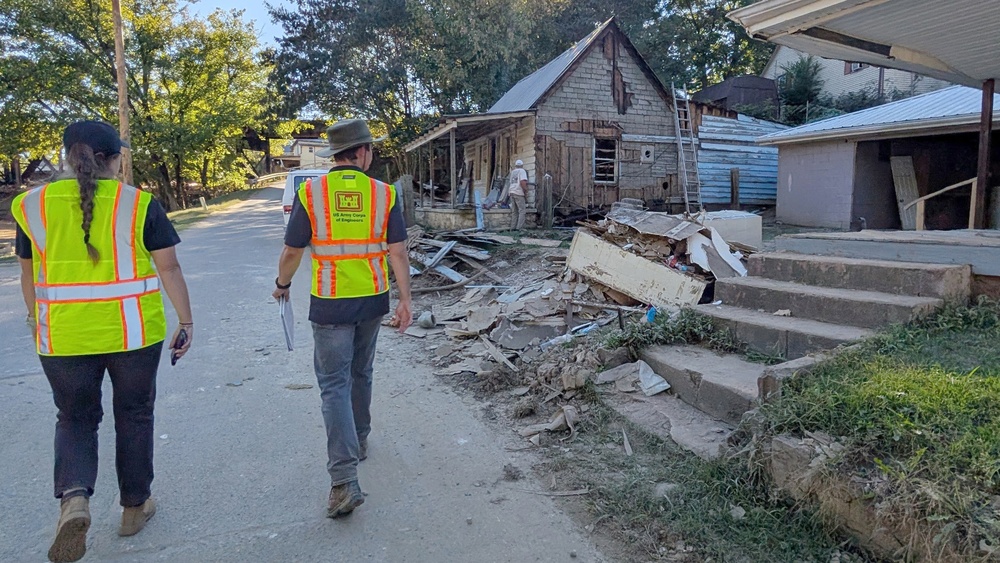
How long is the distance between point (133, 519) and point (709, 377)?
11.2 feet

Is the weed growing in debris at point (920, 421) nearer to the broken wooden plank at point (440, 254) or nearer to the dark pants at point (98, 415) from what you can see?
the dark pants at point (98, 415)

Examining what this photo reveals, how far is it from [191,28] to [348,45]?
30.0ft

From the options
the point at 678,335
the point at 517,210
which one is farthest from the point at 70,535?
the point at 517,210

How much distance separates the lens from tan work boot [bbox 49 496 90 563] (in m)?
2.57

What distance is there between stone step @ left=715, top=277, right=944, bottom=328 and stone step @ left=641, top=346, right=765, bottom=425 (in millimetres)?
749

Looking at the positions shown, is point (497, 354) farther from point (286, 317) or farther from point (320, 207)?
point (320, 207)

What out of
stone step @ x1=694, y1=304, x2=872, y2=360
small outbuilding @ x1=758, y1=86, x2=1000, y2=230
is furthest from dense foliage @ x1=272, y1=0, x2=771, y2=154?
stone step @ x1=694, y1=304, x2=872, y2=360

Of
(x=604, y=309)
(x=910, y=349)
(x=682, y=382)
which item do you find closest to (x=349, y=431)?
(x=682, y=382)

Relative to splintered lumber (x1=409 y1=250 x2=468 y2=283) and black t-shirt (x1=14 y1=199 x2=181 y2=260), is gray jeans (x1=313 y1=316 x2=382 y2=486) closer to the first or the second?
black t-shirt (x1=14 y1=199 x2=181 y2=260)

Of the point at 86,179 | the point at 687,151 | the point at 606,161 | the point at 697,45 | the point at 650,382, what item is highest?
the point at 697,45

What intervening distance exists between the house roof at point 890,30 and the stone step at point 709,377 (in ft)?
10.8

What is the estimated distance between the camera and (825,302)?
4.55 m

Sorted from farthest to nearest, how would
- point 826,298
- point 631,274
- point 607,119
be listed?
point 607,119
point 631,274
point 826,298

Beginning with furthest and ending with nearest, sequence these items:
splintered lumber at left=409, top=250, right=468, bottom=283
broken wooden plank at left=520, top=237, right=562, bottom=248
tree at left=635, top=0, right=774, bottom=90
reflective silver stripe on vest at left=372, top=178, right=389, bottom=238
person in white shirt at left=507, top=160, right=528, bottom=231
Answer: tree at left=635, top=0, right=774, bottom=90 → person in white shirt at left=507, top=160, right=528, bottom=231 → broken wooden plank at left=520, top=237, right=562, bottom=248 → splintered lumber at left=409, top=250, right=468, bottom=283 → reflective silver stripe on vest at left=372, top=178, right=389, bottom=238
